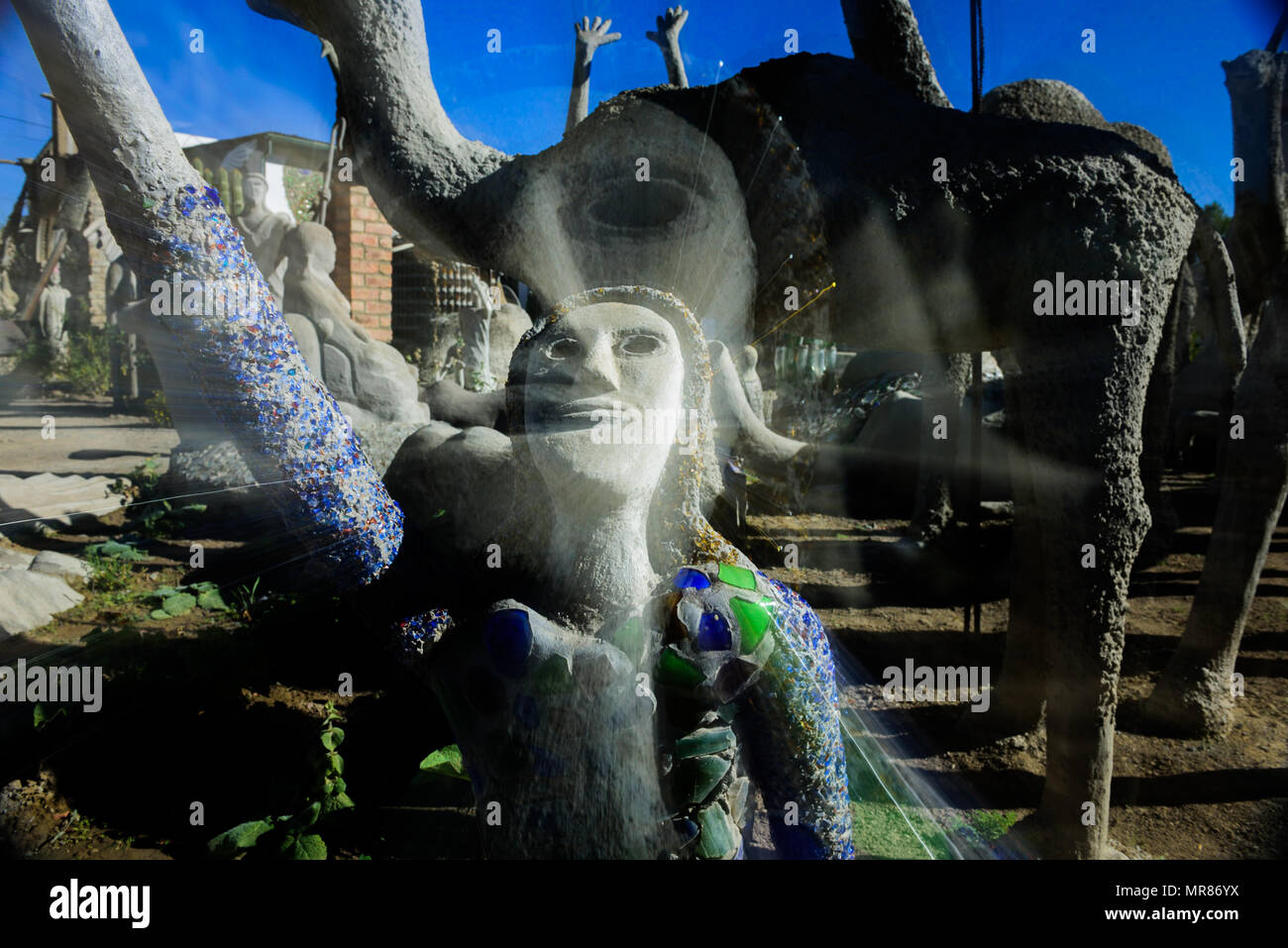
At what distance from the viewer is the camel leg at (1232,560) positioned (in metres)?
2.51

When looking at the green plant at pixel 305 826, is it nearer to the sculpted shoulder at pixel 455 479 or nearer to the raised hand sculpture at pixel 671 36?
the sculpted shoulder at pixel 455 479

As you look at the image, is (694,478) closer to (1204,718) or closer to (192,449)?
(192,449)

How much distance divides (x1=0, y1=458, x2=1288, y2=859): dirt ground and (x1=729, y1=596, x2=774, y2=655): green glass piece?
17 cm

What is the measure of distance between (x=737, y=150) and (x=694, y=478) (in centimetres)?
57

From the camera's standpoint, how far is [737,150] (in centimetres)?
130

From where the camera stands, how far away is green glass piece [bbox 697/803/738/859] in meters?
1.28

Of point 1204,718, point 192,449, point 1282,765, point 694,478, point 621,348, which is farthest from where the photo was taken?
point 1204,718

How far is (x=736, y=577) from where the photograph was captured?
1.23 metres

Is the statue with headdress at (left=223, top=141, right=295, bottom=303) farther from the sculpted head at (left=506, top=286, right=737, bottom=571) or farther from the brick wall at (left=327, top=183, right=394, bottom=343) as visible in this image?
the sculpted head at (left=506, top=286, right=737, bottom=571)

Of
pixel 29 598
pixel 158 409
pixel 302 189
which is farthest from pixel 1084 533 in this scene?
→ pixel 29 598

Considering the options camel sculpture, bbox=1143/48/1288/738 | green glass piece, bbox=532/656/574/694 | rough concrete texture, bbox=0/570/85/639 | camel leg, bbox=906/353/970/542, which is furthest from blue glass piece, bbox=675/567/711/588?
camel leg, bbox=906/353/970/542

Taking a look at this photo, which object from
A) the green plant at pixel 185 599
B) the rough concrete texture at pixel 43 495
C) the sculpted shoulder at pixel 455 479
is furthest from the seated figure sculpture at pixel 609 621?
the green plant at pixel 185 599
